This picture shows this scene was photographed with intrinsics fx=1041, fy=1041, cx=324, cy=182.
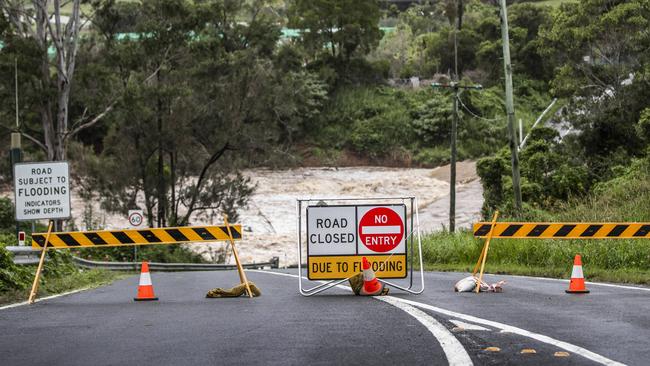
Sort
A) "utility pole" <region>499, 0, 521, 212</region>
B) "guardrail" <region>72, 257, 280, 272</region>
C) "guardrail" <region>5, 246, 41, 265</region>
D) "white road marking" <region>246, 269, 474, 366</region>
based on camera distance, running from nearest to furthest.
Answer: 1. "white road marking" <region>246, 269, 474, 366</region>
2. "guardrail" <region>5, 246, 41, 265</region>
3. "guardrail" <region>72, 257, 280, 272</region>
4. "utility pole" <region>499, 0, 521, 212</region>

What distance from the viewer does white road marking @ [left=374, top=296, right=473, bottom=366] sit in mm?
7598

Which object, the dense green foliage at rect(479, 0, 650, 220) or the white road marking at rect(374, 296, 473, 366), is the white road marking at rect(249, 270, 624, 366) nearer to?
the white road marking at rect(374, 296, 473, 366)

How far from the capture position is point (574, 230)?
50.2 feet

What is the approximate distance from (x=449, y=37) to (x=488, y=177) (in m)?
46.5

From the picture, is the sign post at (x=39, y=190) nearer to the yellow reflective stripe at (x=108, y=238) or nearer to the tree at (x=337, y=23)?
the yellow reflective stripe at (x=108, y=238)

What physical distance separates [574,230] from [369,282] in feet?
10.7

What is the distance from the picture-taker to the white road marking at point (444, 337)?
299 inches

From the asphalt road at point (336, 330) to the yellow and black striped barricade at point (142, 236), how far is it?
0.93 m

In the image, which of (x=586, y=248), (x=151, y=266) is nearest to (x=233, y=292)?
(x=586, y=248)

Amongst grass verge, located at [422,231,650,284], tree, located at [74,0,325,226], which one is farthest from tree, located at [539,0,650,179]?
grass verge, located at [422,231,650,284]

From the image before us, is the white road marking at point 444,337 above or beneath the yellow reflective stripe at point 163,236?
beneath

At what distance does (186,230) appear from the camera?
48.7ft

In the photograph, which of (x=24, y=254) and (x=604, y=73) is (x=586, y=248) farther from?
(x=604, y=73)

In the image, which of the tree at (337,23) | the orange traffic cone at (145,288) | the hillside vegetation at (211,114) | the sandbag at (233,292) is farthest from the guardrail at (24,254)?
the tree at (337,23)
